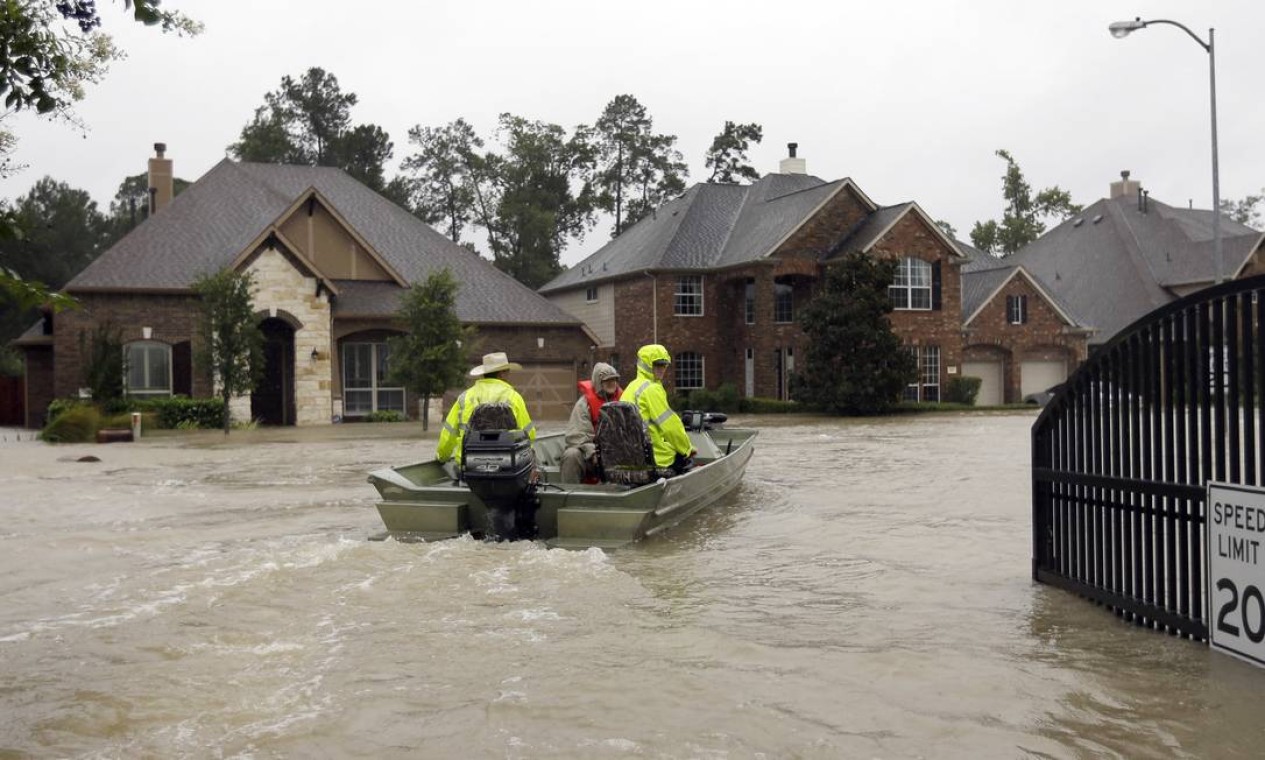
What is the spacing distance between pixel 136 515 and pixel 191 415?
56.3 ft

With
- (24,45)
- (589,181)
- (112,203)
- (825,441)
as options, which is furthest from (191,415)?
(112,203)

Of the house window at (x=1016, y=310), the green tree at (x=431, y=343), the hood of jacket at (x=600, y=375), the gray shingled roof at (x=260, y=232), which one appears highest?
the gray shingled roof at (x=260, y=232)

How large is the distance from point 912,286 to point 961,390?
4.06 m

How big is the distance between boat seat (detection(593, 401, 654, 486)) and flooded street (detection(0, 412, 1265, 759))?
757 mm

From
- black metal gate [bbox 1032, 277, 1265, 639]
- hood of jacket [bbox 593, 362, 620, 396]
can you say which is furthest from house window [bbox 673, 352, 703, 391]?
black metal gate [bbox 1032, 277, 1265, 639]

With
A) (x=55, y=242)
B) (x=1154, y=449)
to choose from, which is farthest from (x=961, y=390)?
(x=55, y=242)

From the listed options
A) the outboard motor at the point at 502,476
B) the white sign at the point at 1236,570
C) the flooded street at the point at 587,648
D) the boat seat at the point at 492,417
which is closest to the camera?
the flooded street at the point at 587,648

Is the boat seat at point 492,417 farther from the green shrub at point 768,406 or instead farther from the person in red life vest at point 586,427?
the green shrub at point 768,406

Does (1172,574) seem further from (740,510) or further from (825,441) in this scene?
(825,441)

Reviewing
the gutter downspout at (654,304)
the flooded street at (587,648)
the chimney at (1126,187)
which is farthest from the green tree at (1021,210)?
the flooded street at (587,648)

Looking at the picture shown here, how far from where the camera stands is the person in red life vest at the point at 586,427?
12648mm

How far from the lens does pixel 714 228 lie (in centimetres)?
4509

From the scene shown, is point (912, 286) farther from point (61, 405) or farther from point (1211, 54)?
point (61, 405)

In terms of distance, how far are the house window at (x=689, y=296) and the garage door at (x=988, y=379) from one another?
1029 cm
